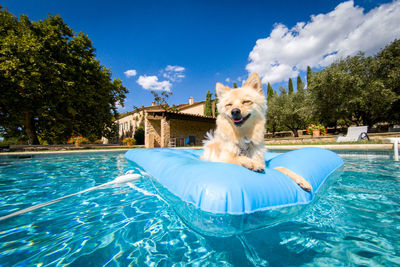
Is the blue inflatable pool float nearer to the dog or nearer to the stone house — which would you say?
the dog

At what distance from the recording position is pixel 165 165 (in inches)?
130

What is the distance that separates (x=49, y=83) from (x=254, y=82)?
18072mm

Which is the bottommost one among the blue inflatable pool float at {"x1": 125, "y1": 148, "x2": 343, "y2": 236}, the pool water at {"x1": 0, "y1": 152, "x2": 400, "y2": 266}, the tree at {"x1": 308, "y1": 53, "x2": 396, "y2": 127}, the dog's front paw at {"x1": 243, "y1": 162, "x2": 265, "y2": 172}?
the pool water at {"x1": 0, "y1": 152, "x2": 400, "y2": 266}

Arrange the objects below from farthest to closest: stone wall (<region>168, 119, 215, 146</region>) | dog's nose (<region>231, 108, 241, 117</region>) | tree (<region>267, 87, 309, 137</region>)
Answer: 1. tree (<region>267, 87, 309, 137</region>)
2. stone wall (<region>168, 119, 215, 146</region>)
3. dog's nose (<region>231, 108, 241, 117</region>)

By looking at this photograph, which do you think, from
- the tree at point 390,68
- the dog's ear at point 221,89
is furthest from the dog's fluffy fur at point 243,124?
the tree at point 390,68

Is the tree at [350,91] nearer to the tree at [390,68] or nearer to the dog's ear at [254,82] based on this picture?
the tree at [390,68]

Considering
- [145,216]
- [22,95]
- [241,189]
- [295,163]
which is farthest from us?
[22,95]

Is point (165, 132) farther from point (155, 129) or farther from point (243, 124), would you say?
point (243, 124)

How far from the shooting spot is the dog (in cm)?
254

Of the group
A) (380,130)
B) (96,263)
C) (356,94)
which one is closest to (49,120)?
(96,263)

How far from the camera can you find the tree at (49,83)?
1280 cm

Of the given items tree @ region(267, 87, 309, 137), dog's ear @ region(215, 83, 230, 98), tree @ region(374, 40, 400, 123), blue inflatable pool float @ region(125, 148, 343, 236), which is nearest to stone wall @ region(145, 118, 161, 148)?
dog's ear @ region(215, 83, 230, 98)

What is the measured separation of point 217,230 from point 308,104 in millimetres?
21035

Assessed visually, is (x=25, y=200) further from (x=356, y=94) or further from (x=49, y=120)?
(x=356, y=94)
